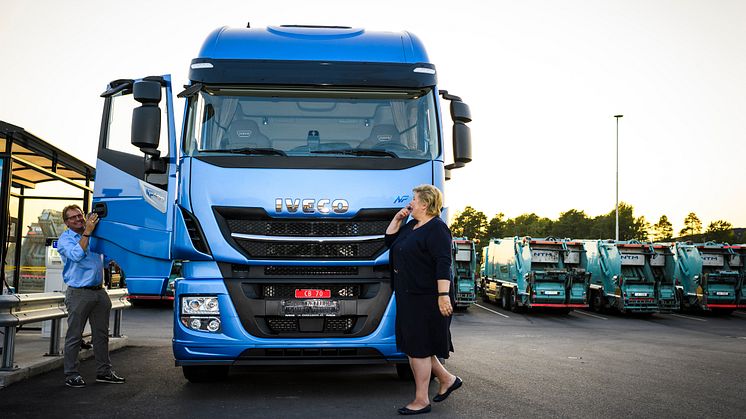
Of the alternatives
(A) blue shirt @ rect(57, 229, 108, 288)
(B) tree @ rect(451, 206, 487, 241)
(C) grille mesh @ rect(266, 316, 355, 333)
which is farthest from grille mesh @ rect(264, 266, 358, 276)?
(B) tree @ rect(451, 206, 487, 241)

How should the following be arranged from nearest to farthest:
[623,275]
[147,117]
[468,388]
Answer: [147,117] < [468,388] < [623,275]

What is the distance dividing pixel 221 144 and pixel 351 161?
126 cm

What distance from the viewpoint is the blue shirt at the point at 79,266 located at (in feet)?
25.7

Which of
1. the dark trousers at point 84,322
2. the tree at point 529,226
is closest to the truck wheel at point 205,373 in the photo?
the dark trousers at point 84,322

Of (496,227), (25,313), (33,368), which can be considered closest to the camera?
(33,368)

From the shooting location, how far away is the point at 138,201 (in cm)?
778

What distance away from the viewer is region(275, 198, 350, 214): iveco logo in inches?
275

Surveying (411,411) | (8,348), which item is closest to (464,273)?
(8,348)

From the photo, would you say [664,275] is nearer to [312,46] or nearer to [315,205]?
[312,46]

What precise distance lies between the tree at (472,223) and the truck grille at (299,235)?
394ft

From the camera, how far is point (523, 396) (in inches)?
298

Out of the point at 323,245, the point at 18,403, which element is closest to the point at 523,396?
the point at 323,245

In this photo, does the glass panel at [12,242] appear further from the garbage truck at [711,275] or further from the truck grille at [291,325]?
the garbage truck at [711,275]

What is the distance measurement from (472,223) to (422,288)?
123m
